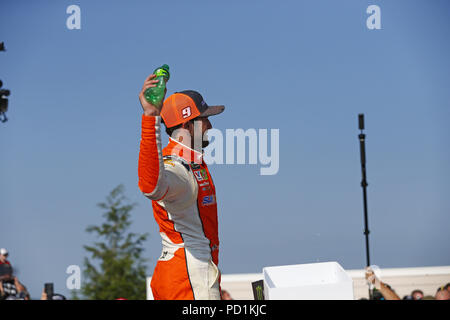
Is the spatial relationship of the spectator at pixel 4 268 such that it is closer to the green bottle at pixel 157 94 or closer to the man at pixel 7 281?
the man at pixel 7 281

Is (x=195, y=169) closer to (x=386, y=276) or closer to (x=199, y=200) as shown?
(x=199, y=200)

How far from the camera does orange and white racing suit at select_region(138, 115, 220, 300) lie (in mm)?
3105

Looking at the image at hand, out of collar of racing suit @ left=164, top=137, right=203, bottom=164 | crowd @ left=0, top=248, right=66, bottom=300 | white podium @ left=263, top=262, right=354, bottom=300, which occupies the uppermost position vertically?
collar of racing suit @ left=164, top=137, right=203, bottom=164

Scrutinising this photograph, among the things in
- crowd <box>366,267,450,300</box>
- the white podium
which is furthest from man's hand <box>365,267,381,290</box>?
the white podium

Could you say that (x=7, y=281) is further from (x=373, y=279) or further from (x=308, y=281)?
(x=308, y=281)

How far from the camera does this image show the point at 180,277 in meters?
3.13

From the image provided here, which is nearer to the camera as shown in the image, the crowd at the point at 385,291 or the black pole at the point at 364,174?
the crowd at the point at 385,291

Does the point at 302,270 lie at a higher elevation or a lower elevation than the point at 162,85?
lower

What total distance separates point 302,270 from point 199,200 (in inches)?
26.5

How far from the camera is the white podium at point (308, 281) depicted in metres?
2.51

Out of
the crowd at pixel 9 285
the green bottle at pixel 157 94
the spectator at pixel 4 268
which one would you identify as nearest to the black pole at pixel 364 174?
the green bottle at pixel 157 94

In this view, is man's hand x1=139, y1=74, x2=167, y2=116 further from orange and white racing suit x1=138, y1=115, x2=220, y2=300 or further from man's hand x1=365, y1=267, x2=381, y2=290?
man's hand x1=365, y1=267, x2=381, y2=290

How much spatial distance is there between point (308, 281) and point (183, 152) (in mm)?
1001
